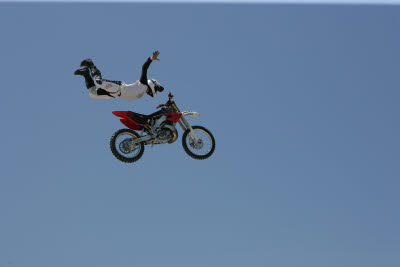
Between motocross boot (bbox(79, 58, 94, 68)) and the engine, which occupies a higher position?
motocross boot (bbox(79, 58, 94, 68))

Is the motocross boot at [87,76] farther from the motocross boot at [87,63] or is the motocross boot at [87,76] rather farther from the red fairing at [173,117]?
the red fairing at [173,117]

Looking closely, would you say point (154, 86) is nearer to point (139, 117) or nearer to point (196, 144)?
point (139, 117)

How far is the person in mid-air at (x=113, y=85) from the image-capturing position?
42.8m

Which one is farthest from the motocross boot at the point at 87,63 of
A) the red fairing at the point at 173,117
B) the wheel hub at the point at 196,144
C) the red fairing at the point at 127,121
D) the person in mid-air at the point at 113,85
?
the wheel hub at the point at 196,144

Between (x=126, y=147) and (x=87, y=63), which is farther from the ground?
(x=87, y=63)

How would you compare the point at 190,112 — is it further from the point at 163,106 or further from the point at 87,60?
the point at 87,60

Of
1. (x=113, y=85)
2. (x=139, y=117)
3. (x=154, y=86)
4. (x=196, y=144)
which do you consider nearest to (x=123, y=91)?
(x=113, y=85)

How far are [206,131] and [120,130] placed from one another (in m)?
4.14

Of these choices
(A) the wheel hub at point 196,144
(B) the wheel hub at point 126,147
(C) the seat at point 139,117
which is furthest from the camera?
(A) the wheel hub at point 196,144

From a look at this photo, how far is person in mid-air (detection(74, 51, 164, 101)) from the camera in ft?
140

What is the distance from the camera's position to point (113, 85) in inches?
1684

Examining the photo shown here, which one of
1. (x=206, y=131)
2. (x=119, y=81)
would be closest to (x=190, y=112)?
(x=206, y=131)

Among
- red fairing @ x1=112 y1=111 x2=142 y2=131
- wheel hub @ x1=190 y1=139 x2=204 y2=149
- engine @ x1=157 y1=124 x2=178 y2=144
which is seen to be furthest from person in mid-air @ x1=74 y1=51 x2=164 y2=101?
wheel hub @ x1=190 y1=139 x2=204 y2=149

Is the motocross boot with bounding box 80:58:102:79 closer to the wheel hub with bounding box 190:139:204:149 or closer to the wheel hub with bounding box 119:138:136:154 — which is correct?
the wheel hub with bounding box 119:138:136:154
